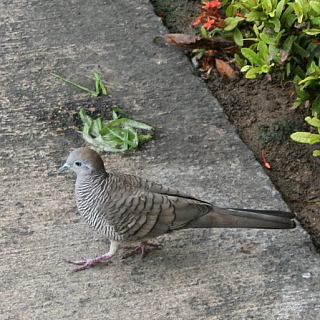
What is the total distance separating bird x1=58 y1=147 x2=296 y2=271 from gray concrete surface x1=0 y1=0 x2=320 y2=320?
22 cm

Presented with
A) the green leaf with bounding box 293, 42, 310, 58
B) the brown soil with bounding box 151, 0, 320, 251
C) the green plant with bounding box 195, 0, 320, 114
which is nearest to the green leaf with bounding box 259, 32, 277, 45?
the green plant with bounding box 195, 0, 320, 114

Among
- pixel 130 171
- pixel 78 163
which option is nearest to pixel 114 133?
pixel 130 171

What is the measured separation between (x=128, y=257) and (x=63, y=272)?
386 mm

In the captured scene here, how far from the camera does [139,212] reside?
3.58 meters

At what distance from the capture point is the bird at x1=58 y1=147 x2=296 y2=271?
3.58 meters

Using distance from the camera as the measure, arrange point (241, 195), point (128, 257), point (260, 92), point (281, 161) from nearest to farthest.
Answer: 1. point (128, 257)
2. point (241, 195)
3. point (281, 161)
4. point (260, 92)

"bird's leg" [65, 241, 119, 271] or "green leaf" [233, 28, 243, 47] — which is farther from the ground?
"green leaf" [233, 28, 243, 47]

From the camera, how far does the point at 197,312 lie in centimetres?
344

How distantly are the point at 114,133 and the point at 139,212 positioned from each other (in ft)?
3.40

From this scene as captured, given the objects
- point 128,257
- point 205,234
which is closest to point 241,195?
point 205,234

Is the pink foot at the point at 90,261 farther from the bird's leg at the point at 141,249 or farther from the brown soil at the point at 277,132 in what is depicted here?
the brown soil at the point at 277,132

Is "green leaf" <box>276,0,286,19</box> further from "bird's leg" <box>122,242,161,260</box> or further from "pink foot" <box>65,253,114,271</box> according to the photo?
"pink foot" <box>65,253,114,271</box>

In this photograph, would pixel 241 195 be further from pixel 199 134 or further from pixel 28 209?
pixel 28 209

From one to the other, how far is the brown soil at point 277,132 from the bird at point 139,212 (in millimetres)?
570
